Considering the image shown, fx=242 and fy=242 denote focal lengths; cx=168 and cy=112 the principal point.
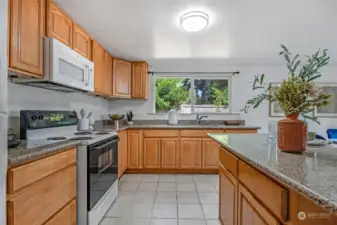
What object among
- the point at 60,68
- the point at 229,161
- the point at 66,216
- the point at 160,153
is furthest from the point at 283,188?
the point at 160,153

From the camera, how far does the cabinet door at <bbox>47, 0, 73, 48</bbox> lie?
2127mm

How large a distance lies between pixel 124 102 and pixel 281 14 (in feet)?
10.9

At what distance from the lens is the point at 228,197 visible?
193cm

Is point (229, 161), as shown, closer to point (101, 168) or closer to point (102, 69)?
point (101, 168)

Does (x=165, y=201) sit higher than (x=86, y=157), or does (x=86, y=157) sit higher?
(x=86, y=157)

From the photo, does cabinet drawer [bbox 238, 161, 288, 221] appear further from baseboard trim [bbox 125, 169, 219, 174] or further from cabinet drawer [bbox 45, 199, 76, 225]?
baseboard trim [bbox 125, 169, 219, 174]

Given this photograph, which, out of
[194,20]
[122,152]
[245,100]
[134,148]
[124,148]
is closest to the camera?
[194,20]

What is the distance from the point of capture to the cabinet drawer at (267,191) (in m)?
0.96

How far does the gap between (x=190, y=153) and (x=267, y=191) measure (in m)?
3.24

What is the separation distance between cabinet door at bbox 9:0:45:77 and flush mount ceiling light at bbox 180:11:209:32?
1.37 metres

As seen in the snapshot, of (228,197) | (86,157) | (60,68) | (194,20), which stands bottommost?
(228,197)

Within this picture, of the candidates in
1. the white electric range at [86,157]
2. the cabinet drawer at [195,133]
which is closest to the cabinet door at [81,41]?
the white electric range at [86,157]

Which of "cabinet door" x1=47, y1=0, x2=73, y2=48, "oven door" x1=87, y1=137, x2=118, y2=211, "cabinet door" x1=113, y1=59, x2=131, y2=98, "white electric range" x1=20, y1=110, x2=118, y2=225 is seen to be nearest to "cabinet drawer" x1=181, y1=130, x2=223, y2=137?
"cabinet door" x1=113, y1=59, x2=131, y2=98

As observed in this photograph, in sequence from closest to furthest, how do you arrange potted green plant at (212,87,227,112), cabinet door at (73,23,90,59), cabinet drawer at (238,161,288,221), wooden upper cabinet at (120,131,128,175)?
1. cabinet drawer at (238,161,288,221)
2. cabinet door at (73,23,90,59)
3. wooden upper cabinet at (120,131,128,175)
4. potted green plant at (212,87,227,112)
